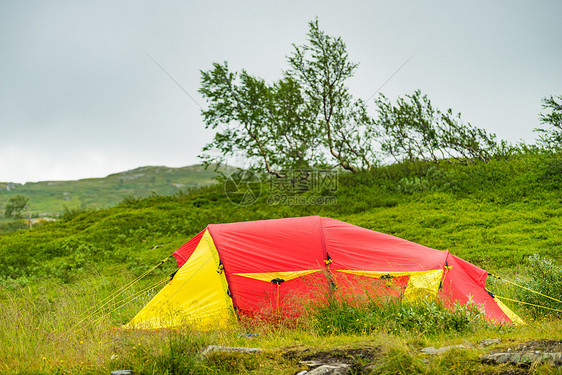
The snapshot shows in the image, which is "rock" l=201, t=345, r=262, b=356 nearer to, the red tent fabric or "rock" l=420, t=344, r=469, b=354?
"rock" l=420, t=344, r=469, b=354

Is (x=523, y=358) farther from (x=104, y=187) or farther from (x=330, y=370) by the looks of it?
(x=104, y=187)

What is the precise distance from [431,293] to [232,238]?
4.05 metres

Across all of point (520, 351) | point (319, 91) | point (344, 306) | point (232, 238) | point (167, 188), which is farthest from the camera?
point (167, 188)

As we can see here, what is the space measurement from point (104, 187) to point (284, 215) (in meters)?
108

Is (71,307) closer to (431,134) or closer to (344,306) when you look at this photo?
(344,306)

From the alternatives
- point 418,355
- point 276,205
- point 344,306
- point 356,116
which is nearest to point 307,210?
point 276,205

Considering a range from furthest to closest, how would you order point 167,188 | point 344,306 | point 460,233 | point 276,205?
point 167,188, point 276,205, point 460,233, point 344,306

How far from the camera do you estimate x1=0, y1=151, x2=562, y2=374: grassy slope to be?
591cm

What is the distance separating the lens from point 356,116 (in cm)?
2467

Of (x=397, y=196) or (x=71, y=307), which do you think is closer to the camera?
(x=71, y=307)

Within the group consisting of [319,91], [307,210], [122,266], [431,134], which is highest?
[319,91]

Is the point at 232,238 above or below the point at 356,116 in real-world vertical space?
below

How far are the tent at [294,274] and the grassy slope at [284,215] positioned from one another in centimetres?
124
